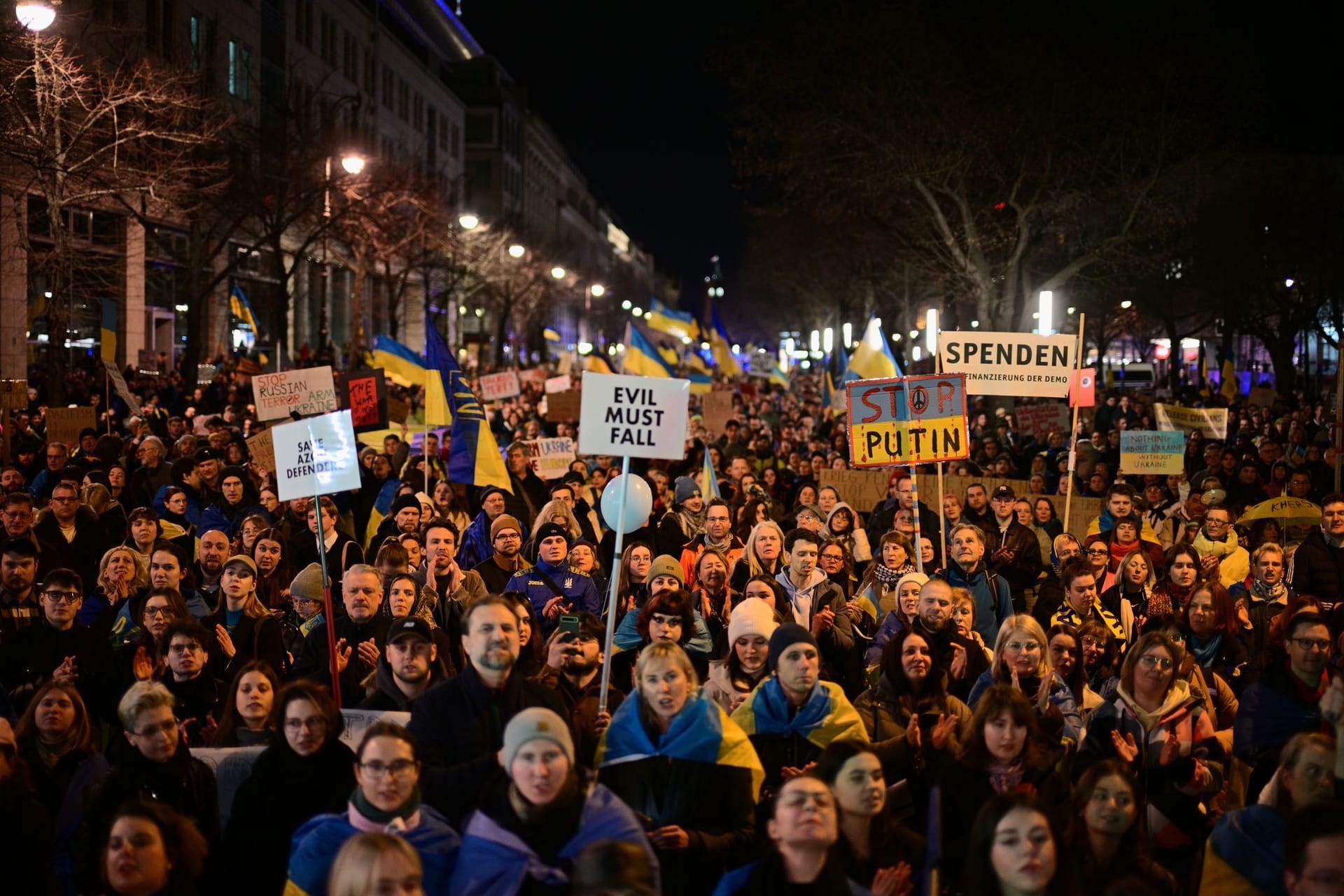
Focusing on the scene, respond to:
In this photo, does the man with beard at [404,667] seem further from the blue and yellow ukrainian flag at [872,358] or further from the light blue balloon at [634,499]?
the blue and yellow ukrainian flag at [872,358]

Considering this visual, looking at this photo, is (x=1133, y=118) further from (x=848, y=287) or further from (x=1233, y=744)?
(x=848, y=287)

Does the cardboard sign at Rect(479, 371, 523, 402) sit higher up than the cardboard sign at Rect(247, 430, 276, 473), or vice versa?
the cardboard sign at Rect(479, 371, 523, 402)

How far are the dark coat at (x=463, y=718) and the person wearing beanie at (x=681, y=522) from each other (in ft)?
19.2

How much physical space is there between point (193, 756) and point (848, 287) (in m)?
59.9

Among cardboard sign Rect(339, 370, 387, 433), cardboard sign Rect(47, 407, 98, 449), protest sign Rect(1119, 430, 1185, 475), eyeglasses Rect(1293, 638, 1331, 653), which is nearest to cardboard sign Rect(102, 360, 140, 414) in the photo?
cardboard sign Rect(47, 407, 98, 449)

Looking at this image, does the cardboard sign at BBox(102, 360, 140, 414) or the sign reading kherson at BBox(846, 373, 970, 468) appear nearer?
the sign reading kherson at BBox(846, 373, 970, 468)

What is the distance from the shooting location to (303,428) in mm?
8578

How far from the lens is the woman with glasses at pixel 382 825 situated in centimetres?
453

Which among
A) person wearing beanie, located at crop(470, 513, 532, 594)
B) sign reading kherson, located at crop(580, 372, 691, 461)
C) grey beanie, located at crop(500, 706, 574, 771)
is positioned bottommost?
grey beanie, located at crop(500, 706, 574, 771)

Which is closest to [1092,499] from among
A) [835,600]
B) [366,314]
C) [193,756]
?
[835,600]

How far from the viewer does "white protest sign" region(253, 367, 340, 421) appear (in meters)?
14.5

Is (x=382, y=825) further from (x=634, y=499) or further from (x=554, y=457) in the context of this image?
(x=554, y=457)

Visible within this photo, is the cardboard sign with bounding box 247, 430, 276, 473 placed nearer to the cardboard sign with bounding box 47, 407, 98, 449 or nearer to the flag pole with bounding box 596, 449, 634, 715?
the cardboard sign with bounding box 47, 407, 98, 449

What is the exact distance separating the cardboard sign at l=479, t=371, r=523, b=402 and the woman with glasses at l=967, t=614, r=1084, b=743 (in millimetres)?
15779
